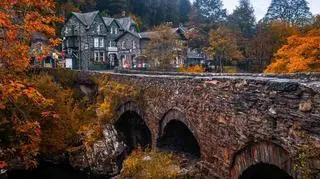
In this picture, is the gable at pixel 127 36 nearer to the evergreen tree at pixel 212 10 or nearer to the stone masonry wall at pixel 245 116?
the evergreen tree at pixel 212 10

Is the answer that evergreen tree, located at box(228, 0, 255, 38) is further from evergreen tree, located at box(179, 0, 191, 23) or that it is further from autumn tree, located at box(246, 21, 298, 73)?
evergreen tree, located at box(179, 0, 191, 23)

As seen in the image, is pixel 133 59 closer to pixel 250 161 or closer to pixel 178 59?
pixel 178 59

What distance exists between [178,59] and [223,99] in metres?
38.5

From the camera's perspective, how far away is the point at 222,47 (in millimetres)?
48000

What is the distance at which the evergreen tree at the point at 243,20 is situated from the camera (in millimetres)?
62312

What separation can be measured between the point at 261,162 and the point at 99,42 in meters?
53.3

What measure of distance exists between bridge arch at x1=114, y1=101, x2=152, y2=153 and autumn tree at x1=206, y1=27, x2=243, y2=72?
25970 mm

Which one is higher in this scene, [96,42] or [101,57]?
[96,42]

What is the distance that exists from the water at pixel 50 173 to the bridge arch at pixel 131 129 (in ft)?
10.7

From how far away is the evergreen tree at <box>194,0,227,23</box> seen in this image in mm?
65750

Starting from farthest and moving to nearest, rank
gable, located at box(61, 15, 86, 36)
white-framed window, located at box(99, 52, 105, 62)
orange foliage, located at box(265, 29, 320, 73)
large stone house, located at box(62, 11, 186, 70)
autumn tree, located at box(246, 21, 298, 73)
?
white-framed window, located at box(99, 52, 105, 62) → gable, located at box(61, 15, 86, 36) → large stone house, located at box(62, 11, 186, 70) → autumn tree, located at box(246, 21, 298, 73) → orange foliage, located at box(265, 29, 320, 73)

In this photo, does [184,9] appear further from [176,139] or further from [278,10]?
[176,139]

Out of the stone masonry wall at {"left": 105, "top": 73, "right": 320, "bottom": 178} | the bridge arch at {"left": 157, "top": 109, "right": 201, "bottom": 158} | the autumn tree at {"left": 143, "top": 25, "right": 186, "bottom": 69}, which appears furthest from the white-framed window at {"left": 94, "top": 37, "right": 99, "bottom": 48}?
the stone masonry wall at {"left": 105, "top": 73, "right": 320, "bottom": 178}

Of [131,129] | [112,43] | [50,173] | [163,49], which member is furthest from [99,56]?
[50,173]
